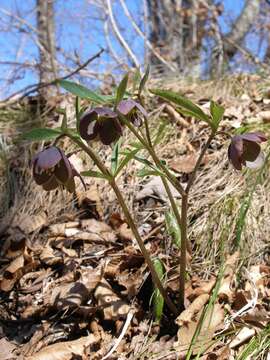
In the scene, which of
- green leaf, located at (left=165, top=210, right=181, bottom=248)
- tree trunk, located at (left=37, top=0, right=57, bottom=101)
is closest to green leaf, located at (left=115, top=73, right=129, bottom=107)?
green leaf, located at (left=165, top=210, right=181, bottom=248)

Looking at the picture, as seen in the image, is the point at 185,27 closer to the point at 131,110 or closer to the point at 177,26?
the point at 177,26

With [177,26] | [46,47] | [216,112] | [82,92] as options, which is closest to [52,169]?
[82,92]

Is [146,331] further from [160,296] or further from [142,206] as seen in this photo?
[142,206]

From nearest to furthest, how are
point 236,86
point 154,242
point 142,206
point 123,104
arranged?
point 123,104, point 154,242, point 142,206, point 236,86

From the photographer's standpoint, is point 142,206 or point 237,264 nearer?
point 237,264

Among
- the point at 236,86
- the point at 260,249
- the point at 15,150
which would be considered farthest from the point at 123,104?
the point at 236,86

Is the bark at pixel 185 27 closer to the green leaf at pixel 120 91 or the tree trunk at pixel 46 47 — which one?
the tree trunk at pixel 46 47

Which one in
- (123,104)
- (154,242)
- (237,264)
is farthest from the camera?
(154,242)

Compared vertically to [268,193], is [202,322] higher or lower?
lower
